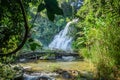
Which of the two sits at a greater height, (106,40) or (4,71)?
(106,40)

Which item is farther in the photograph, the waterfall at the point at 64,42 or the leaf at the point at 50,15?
the waterfall at the point at 64,42

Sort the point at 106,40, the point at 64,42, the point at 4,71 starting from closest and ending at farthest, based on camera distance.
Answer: the point at 4,71 → the point at 106,40 → the point at 64,42

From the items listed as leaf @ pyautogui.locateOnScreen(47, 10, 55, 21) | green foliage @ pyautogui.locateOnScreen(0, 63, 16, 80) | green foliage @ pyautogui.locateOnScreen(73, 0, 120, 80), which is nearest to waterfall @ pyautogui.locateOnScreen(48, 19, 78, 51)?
green foliage @ pyautogui.locateOnScreen(73, 0, 120, 80)

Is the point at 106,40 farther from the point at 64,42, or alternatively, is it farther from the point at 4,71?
the point at 64,42

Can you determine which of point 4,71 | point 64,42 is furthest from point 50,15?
point 64,42

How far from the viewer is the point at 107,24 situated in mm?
6680

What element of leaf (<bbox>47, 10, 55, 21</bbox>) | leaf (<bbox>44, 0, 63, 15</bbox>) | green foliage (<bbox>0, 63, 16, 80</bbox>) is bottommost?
green foliage (<bbox>0, 63, 16, 80</bbox>)

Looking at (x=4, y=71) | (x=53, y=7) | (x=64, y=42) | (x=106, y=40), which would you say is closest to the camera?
(x=53, y=7)

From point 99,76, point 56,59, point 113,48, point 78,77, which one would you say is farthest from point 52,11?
point 56,59

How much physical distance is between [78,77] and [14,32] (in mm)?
6510

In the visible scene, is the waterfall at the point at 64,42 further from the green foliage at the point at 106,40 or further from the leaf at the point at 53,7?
the leaf at the point at 53,7

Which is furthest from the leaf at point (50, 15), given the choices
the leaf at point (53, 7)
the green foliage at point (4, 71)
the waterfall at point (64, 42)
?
the waterfall at point (64, 42)

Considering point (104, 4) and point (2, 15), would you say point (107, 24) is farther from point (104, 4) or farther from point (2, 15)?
point (2, 15)

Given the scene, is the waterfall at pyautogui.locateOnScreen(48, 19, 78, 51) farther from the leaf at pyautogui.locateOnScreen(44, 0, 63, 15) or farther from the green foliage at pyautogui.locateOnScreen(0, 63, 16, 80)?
the leaf at pyautogui.locateOnScreen(44, 0, 63, 15)
